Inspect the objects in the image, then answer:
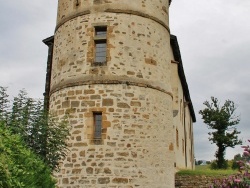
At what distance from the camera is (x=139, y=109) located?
41.2ft

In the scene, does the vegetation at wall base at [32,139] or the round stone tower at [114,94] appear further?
the round stone tower at [114,94]

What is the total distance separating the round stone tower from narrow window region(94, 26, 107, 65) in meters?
0.04

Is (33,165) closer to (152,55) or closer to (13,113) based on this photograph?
(13,113)

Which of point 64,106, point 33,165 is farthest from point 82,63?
point 33,165

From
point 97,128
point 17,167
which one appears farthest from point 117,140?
point 17,167

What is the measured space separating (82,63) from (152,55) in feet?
8.44

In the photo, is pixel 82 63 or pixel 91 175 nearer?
pixel 91 175

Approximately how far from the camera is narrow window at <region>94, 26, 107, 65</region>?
1298 centimetres

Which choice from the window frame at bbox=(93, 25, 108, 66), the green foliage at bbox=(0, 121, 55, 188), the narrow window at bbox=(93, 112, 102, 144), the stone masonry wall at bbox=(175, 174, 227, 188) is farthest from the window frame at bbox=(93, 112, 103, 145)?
the stone masonry wall at bbox=(175, 174, 227, 188)

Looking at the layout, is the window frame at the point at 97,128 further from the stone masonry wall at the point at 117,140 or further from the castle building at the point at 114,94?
the stone masonry wall at the point at 117,140

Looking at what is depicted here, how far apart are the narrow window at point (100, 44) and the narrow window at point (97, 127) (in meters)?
1.90

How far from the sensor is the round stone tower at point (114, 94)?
12.0m

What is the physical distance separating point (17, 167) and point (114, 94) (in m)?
6.32

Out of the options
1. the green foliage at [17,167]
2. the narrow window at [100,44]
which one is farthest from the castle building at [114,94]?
the green foliage at [17,167]
